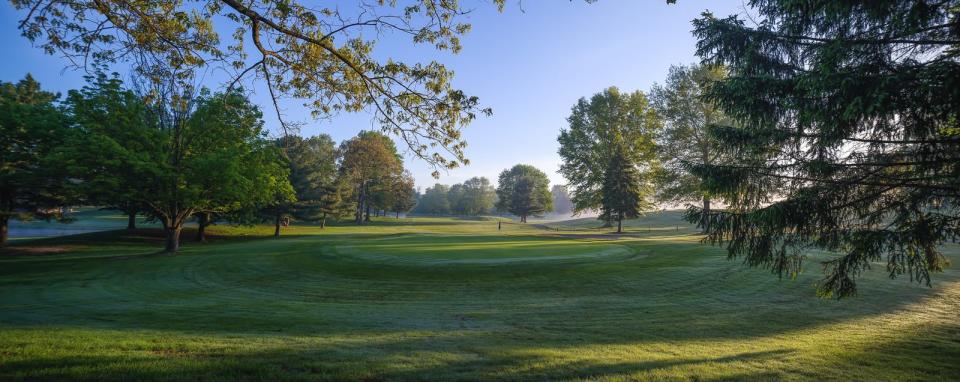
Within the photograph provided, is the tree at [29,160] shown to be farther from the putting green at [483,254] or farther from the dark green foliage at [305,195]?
the putting green at [483,254]

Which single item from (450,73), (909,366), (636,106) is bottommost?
(909,366)

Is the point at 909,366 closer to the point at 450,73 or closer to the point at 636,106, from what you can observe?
the point at 450,73

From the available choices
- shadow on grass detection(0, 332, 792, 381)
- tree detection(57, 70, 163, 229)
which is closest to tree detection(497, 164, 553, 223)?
tree detection(57, 70, 163, 229)

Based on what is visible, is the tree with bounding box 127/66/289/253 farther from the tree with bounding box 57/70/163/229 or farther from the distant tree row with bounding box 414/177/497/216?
the distant tree row with bounding box 414/177/497/216

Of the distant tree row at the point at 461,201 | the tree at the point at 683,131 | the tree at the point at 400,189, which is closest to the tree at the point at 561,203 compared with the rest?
the distant tree row at the point at 461,201

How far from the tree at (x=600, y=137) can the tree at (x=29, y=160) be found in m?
39.2

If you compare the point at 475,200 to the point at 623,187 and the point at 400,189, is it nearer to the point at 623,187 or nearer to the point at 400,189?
the point at 400,189

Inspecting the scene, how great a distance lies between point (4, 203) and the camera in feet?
82.4

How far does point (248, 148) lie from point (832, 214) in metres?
26.9

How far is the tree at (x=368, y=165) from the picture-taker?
53344 millimetres

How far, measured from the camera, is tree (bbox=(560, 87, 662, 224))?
41.8 metres

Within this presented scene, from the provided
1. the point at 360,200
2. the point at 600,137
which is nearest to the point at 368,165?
the point at 360,200

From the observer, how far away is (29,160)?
23312 millimetres

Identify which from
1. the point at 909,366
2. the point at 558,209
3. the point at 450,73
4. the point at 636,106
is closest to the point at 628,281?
the point at 909,366
